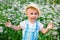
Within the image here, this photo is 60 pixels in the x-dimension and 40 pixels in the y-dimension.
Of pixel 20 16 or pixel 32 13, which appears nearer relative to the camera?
pixel 32 13

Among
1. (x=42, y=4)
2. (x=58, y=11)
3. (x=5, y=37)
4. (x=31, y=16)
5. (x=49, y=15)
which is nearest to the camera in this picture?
(x=31, y=16)

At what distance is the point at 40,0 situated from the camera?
4.58m

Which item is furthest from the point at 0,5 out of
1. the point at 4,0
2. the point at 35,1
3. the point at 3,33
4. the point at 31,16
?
the point at 31,16

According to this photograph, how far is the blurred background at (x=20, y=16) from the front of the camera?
3.46 meters

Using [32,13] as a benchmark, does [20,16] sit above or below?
below

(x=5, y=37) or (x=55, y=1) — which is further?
(x=55, y=1)

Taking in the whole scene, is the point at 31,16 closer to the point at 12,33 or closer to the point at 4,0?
the point at 12,33

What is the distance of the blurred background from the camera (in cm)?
346

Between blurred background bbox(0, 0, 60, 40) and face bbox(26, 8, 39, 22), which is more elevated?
face bbox(26, 8, 39, 22)

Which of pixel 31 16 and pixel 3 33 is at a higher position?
pixel 31 16

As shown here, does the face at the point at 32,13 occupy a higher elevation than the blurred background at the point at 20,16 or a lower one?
higher

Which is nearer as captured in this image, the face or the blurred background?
the face

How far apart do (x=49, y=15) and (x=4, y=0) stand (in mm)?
916

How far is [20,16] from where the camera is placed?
3.81 meters
